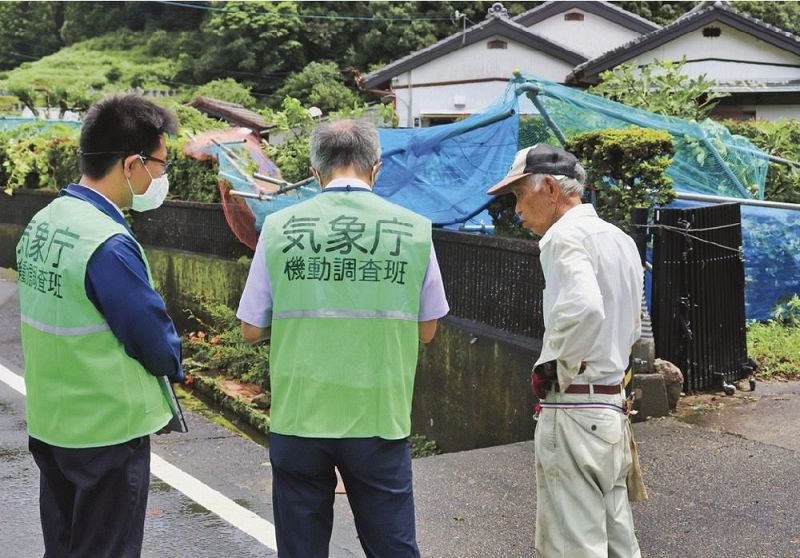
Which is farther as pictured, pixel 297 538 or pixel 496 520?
pixel 496 520

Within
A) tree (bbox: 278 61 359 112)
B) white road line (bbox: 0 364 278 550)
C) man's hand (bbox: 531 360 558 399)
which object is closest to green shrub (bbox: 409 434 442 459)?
white road line (bbox: 0 364 278 550)

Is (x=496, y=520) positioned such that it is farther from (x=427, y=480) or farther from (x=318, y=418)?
(x=318, y=418)

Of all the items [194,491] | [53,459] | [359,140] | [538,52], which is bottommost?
[194,491]

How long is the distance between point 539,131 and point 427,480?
11.6 feet

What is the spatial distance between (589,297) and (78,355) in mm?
1771

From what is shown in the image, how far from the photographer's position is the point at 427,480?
18.8 ft

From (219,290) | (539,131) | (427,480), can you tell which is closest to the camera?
(427,480)

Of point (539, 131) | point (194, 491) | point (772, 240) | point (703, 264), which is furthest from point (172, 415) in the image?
point (772, 240)

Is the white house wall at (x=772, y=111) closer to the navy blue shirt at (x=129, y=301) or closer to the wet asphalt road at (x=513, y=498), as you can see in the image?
the wet asphalt road at (x=513, y=498)

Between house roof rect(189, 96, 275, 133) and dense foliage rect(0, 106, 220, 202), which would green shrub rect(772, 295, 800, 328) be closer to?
dense foliage rect(0, 106, 220, 202)

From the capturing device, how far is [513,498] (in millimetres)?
5348

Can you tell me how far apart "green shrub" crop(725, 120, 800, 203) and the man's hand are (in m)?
7.12

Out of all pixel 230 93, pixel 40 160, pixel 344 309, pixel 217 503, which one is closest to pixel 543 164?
pixel 344 309

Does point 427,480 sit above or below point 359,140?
below
